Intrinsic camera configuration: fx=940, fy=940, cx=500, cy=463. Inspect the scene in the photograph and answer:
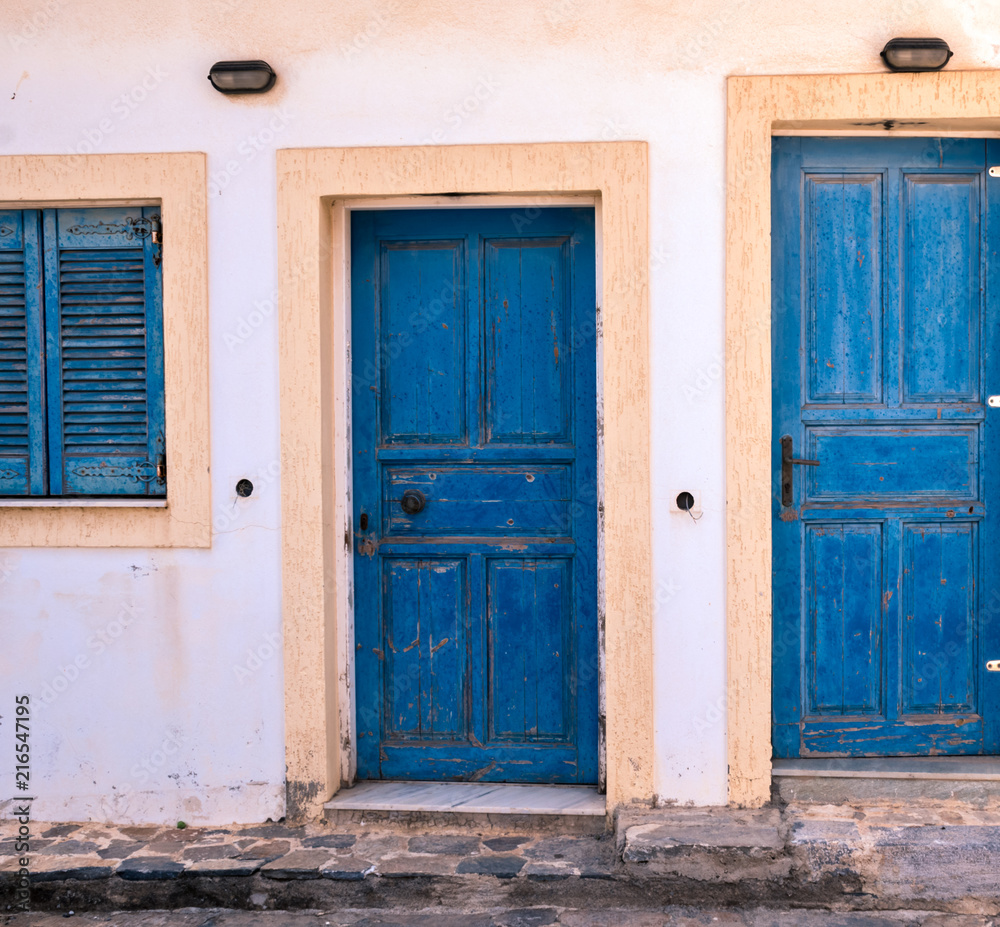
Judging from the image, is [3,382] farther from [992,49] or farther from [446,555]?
[992,49]

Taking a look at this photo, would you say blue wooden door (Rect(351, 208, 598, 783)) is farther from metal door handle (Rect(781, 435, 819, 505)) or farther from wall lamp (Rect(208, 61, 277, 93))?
metal door handle (Rect(781, 435, 819, 505))

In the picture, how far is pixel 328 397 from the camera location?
380 cm

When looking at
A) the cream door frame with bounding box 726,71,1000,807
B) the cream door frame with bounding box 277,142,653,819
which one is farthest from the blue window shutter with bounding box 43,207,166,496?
the cream door frame with bounding box 726,71,1000,807

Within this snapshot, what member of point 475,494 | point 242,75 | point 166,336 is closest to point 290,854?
point 475,494

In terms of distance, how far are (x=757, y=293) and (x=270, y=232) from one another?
1896mm

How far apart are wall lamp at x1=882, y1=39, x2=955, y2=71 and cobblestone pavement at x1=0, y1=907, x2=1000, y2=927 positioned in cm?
299

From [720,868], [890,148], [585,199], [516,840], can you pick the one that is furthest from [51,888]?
[890,148]

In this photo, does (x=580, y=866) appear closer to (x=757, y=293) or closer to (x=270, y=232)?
(x=757, y=293)

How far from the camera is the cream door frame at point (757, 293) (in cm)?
351

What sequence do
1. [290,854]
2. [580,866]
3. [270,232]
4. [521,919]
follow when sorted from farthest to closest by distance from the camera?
[270,232], [290,854], [580,866], [521,919]

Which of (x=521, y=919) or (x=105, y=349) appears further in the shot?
(x=105, y=349)

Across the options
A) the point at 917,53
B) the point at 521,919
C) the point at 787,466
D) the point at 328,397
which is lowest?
the point at 521,919

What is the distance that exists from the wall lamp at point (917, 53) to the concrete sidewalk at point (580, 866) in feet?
9.13

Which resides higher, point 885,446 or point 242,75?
point 242,75
